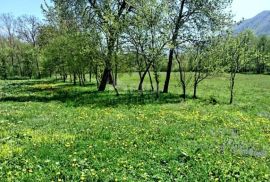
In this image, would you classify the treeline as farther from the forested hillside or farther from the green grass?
the green grass

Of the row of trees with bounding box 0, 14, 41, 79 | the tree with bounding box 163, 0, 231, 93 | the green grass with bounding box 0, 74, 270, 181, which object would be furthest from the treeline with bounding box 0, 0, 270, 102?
the row of trees with bounding box 0, 14, 41, 79

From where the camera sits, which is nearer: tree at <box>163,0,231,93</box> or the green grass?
the green grass

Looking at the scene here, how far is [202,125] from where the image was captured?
70.0 feet

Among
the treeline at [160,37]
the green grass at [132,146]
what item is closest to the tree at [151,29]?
the treeline at [160,37]

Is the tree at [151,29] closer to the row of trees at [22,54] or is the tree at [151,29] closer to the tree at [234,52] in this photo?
the tree at [234,52]

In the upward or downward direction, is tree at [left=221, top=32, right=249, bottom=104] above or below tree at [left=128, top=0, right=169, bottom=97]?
below

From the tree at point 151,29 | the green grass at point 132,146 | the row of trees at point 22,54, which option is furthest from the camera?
the row of trees at point 22,54

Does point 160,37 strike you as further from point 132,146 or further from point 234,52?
point 132,146

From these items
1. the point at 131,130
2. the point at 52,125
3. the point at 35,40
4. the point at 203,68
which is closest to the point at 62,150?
the point at 131,130

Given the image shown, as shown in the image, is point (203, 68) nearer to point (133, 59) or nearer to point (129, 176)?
point (133, 59)

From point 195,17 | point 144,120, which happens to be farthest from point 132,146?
point 195,17

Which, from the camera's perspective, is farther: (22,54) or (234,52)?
(22,54)

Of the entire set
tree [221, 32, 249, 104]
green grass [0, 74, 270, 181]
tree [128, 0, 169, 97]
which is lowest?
green grass [0, 74, 270, 181]

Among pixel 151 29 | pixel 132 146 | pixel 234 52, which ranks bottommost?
pixel 132 146
